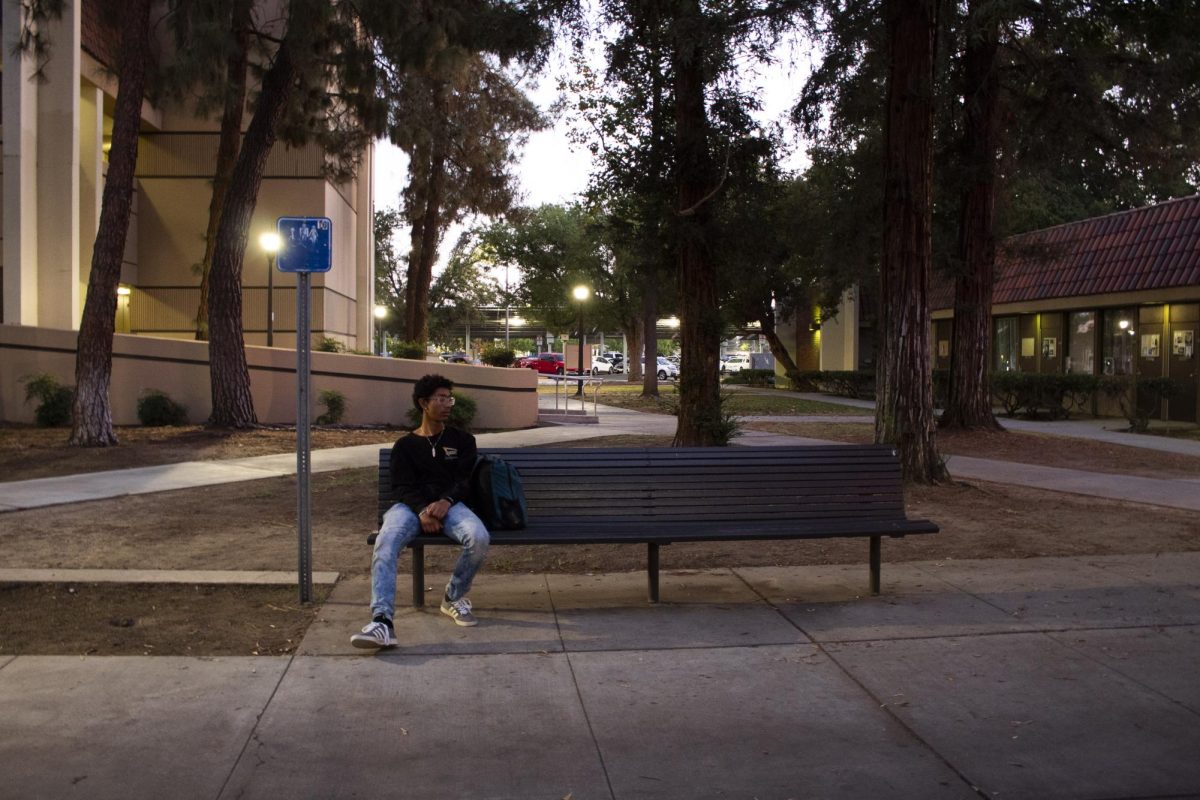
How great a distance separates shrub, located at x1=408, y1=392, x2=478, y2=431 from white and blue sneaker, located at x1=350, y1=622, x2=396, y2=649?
13.3m

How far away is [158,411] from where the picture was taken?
60.4 ft

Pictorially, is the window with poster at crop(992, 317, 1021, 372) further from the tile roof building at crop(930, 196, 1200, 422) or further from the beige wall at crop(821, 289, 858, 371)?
the beige wall at crop(821, 289, 858, 371)

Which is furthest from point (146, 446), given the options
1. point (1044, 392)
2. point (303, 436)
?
point (1044, 392)

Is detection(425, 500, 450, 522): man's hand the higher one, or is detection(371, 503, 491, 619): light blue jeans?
detection(425, 500, 450, 522): man's hand

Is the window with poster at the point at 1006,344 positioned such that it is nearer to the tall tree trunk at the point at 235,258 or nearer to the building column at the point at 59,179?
the tall tree trunk at the point at 235,258

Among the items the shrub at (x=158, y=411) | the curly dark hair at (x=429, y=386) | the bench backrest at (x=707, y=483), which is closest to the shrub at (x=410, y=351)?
the shrub at (x=158, y=411)

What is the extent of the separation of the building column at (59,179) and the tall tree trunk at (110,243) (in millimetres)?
7096

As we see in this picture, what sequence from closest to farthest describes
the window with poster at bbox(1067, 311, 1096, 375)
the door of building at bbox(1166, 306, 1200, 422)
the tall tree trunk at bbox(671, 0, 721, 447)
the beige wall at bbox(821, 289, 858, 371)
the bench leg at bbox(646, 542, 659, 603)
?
the bench leg at bbox(646, 542, 659, 603)
the tall tree trunk at bbox(671, 0, 721, 447)
the door of building at bbox(1166, 306, 1200, 422)
the window with poster at bbox(1067, 311, 1096, 375)
the beige wall at bbox(821, 289, 858, 371)

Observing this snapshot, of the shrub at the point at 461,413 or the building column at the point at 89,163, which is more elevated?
the building column at the point at 89,163

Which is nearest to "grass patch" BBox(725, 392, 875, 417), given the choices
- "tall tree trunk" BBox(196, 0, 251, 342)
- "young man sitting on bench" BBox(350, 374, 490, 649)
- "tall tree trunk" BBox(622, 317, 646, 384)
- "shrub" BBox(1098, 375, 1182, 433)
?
"shrub" BBox(1098, 375, 1182, 433)

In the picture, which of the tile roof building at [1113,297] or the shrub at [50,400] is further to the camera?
the tile roof building at [1113,297]

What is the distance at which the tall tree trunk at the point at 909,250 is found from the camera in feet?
38.6

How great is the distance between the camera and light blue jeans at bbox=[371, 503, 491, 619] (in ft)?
20.7

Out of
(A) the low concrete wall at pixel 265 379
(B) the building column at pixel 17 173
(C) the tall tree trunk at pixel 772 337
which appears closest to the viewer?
(A) the low concrete wall at pixel 265 379
